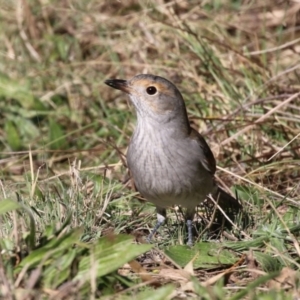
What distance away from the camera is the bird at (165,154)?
5109 mm

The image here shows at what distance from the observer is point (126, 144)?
6973mm

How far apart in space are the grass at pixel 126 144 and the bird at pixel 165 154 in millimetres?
193

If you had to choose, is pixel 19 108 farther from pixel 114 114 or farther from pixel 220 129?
pixel 220 129

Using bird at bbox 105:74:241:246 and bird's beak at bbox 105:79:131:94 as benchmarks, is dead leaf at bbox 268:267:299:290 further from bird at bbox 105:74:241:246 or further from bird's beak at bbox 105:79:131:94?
bird's beak at bbox 105:79:131:94

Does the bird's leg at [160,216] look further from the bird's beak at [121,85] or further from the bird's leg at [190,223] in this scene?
the bird's beak at [121,85]

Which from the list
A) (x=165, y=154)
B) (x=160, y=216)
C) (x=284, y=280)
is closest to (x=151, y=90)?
(x=165, y=154)

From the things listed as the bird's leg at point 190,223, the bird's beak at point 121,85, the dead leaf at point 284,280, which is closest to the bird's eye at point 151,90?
the bird's beak at point 121,85

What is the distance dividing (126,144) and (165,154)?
1.86 meters

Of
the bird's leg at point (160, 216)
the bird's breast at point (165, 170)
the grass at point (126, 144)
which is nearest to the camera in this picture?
the grass at point (126, 144)

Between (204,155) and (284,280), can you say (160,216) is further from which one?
(284,280)

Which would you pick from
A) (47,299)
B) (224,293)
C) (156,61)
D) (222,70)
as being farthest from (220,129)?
(47,299)

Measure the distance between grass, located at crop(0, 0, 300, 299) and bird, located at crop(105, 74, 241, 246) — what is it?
193mm

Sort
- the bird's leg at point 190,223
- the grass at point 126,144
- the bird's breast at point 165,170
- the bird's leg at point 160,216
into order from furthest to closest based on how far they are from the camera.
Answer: the bird's leg at point 160,216
the bird's breast at point 165,170
the bird's leg at point 190,223
the grass at point 126,144

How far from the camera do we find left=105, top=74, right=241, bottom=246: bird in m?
5.11
